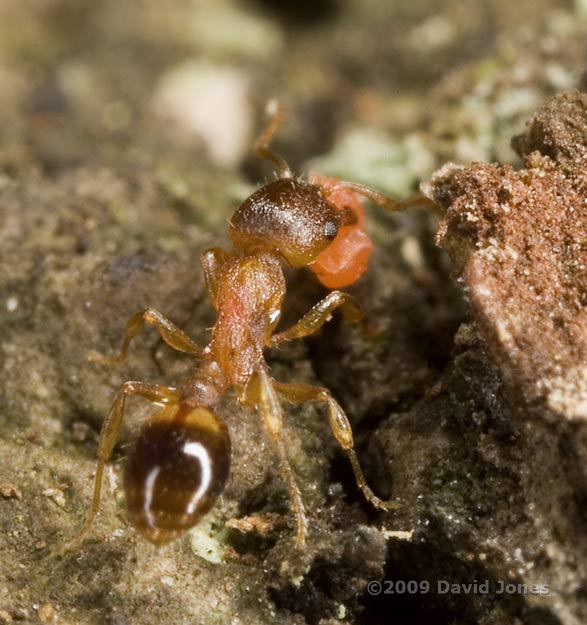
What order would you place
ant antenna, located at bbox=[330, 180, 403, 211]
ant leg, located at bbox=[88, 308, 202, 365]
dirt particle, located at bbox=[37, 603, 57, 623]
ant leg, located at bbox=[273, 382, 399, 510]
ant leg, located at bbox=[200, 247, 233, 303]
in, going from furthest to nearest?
1. ant antenna, located at bbox=[330, 180, 403, 211]
2. ant leg, located at bbox=[200, 247, 233, 303]
3. ant leg, located at bbox=[88, 308, 202, 365]
4. ant leg, located at bbox=[273, 382, 399, 510]
5. dirt particle, located at bbox=[37, 603, 57, 623]

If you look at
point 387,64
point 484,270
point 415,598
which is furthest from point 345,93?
point 415,598

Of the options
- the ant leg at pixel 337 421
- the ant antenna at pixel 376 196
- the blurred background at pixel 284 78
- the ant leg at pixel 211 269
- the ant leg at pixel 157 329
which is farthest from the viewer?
the blurred background at pixel 284 78

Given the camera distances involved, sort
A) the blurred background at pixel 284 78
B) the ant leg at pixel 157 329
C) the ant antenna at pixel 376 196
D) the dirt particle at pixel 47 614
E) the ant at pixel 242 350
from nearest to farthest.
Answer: the dirt particle at pixel 47 614 < the ant at pixel 242 350 < the ant leg at pixel 157 329 < the ant antenna at pixel 376 196 < the blurred background at pixel 284 78

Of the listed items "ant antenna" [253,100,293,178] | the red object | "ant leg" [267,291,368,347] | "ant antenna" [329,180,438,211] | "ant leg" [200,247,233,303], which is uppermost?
"ant antenna" [253,100,293,178]

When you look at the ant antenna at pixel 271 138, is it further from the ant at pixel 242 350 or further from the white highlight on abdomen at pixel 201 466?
the white highlight on abdomen at pixel 201 466

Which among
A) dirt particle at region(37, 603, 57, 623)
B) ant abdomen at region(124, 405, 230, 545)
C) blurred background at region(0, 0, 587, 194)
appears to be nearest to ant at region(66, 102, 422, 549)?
ant abdomen at region(124, 405, 230, 545)

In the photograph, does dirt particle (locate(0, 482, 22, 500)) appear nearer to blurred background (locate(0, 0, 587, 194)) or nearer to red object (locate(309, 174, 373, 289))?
red object (locate(309, 174, 373, 289))

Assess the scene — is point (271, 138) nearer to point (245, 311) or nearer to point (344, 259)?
point (344, 259)

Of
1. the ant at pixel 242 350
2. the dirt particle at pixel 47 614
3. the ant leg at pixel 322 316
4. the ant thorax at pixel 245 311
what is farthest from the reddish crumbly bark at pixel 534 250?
the dirt particle at pixel 47 614
